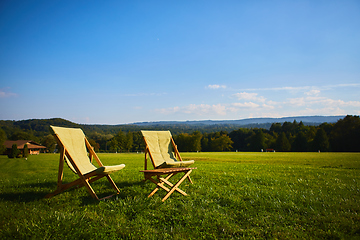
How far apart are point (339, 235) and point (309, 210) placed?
3.03 feet

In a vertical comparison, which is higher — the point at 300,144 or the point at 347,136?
the point at 347,136

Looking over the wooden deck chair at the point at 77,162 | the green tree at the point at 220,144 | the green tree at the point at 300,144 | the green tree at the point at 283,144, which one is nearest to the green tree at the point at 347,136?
the green tree at the point at 300,144

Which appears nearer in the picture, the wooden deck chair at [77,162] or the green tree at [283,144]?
the wooden deck chair at [77,162]

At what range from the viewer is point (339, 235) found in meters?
2.87

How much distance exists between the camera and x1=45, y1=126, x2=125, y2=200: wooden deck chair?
170 inches

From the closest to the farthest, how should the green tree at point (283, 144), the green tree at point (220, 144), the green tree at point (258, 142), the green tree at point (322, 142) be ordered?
the green tree at point (322, 142) → the green tree at point (283, 144) → the green tree at point (258, 142) → the green tree at point (220, 144)

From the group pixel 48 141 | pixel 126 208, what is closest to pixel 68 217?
pixel 126 208

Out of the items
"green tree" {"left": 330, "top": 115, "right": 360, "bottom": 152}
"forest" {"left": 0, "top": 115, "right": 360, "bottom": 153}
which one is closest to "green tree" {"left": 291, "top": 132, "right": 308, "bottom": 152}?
"forest" {"left": 0, "top": 115, "right": 360, "bottom": 153}

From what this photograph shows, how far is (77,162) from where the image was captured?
16.4ft

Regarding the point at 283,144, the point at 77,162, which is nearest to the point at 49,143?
the point at 283,144

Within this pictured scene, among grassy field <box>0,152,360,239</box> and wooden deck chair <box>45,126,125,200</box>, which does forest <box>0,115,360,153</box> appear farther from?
grassy field <box>0,152,360,239</box>

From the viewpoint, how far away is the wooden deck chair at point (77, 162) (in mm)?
4316

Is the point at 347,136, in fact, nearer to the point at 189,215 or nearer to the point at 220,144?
the point at 220,144

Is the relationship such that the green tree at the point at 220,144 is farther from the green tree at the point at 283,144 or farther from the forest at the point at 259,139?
Result: the green tree at the point at 283,144
